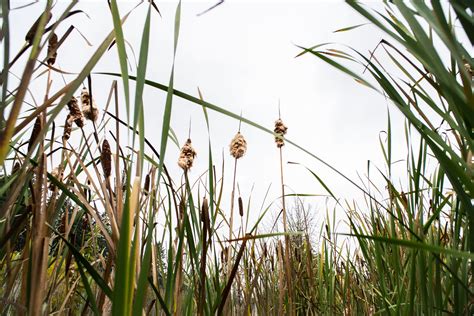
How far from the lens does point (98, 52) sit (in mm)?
705

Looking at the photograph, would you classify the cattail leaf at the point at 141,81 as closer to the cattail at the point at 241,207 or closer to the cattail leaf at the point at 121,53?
the cattail leaf at the point at 121,53

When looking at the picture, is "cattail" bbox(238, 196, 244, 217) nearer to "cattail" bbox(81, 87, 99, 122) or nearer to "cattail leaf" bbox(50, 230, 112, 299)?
"cattail" bbox(81, 87, 99, 122)

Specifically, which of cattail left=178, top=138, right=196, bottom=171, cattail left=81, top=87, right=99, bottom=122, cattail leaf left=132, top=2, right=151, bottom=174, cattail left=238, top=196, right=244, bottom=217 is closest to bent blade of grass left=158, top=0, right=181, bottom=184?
cattail leaf left=132, top=2, right=151, bottom=174

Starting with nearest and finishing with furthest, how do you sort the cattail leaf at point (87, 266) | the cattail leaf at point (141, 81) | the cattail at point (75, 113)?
the cattail leaf at point (141, 81), the cattail leaf at point (87, 266), the cattail at point (75, 113)

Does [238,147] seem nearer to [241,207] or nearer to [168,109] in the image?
[241,207]

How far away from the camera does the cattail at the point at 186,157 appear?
137 centimetres

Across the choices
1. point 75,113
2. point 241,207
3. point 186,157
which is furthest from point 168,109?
point 241,207

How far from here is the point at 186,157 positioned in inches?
54.9

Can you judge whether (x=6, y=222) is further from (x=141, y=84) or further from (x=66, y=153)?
(x=141, y=84)

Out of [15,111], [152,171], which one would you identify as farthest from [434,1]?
[152,171]

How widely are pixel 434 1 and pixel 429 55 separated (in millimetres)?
73

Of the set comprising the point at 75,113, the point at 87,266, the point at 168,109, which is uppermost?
the point at 75,113

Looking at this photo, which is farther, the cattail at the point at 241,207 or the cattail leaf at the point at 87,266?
the cattail at the point at 241,207

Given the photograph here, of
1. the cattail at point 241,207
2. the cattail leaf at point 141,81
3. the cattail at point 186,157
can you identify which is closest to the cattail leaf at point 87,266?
the cattail leaf at point 141,81
